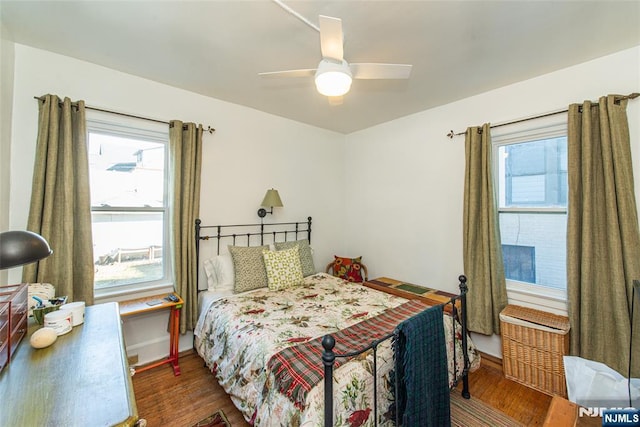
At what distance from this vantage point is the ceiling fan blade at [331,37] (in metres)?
1.26

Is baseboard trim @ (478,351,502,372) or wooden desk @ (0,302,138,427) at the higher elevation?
wooden desk @ (0,302,138,427)

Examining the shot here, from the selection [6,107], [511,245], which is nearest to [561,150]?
[511,245]

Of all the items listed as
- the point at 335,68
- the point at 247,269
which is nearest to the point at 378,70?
the point at 335,68

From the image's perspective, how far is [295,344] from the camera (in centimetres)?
165

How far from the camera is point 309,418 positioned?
121 centimetres

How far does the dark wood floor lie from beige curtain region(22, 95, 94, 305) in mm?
897

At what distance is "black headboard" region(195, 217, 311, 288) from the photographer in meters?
2.83

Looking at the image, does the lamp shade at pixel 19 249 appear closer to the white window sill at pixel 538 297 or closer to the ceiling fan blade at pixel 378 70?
the ceiling fan blade at pixel 378 70

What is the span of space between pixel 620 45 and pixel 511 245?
67.9 inches

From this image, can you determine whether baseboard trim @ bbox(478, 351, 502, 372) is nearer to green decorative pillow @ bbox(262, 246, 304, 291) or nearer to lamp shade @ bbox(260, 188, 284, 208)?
green decorative pillow @ bbox(262, 246, 304, 291)

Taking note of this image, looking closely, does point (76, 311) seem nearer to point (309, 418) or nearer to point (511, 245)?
point (309, 418)

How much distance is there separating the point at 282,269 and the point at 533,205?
254 cm

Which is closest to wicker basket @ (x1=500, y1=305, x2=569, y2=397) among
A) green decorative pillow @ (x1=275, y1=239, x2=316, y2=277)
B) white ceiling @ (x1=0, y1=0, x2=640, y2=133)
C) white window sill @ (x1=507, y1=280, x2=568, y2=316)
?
white window sill @ (x1=507, y1=280, x2=568, y2=316)

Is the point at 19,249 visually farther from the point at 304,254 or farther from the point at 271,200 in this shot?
the point at 304,254
